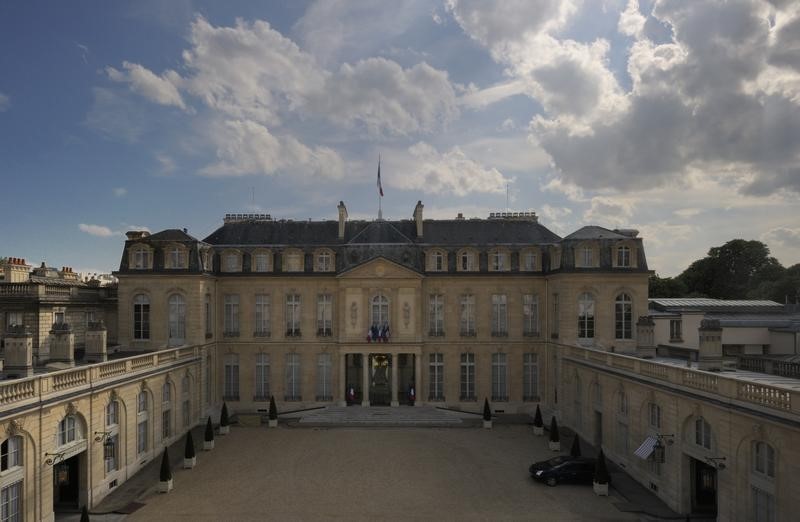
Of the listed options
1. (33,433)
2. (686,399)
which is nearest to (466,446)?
(686,399)

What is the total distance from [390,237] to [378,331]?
6677mm

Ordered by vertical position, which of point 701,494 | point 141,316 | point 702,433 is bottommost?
point 701,494

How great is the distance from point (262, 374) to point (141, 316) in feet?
28.1

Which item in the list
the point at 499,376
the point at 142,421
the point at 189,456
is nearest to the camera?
the point at 189,456

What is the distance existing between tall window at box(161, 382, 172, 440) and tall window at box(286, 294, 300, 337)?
9.64m

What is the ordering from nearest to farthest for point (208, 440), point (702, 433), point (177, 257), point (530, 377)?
point (702, 433) → point (208, 440) → point (177, 257) → point (530, 377)

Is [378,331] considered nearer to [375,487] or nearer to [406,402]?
[406,402]

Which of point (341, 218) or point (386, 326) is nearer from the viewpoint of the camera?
point (386, 326)

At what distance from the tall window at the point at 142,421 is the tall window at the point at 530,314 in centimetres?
2340

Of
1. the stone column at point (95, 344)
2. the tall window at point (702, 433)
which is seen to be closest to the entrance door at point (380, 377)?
the stone column at point (95, 344)

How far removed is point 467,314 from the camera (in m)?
37.1

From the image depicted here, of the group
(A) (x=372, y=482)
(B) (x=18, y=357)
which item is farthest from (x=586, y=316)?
(B) (x=18, y=357)

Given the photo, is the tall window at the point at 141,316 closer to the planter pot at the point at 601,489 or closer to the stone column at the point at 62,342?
the stone column at the point at 62,342

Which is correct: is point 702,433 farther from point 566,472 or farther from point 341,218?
point 341,218
